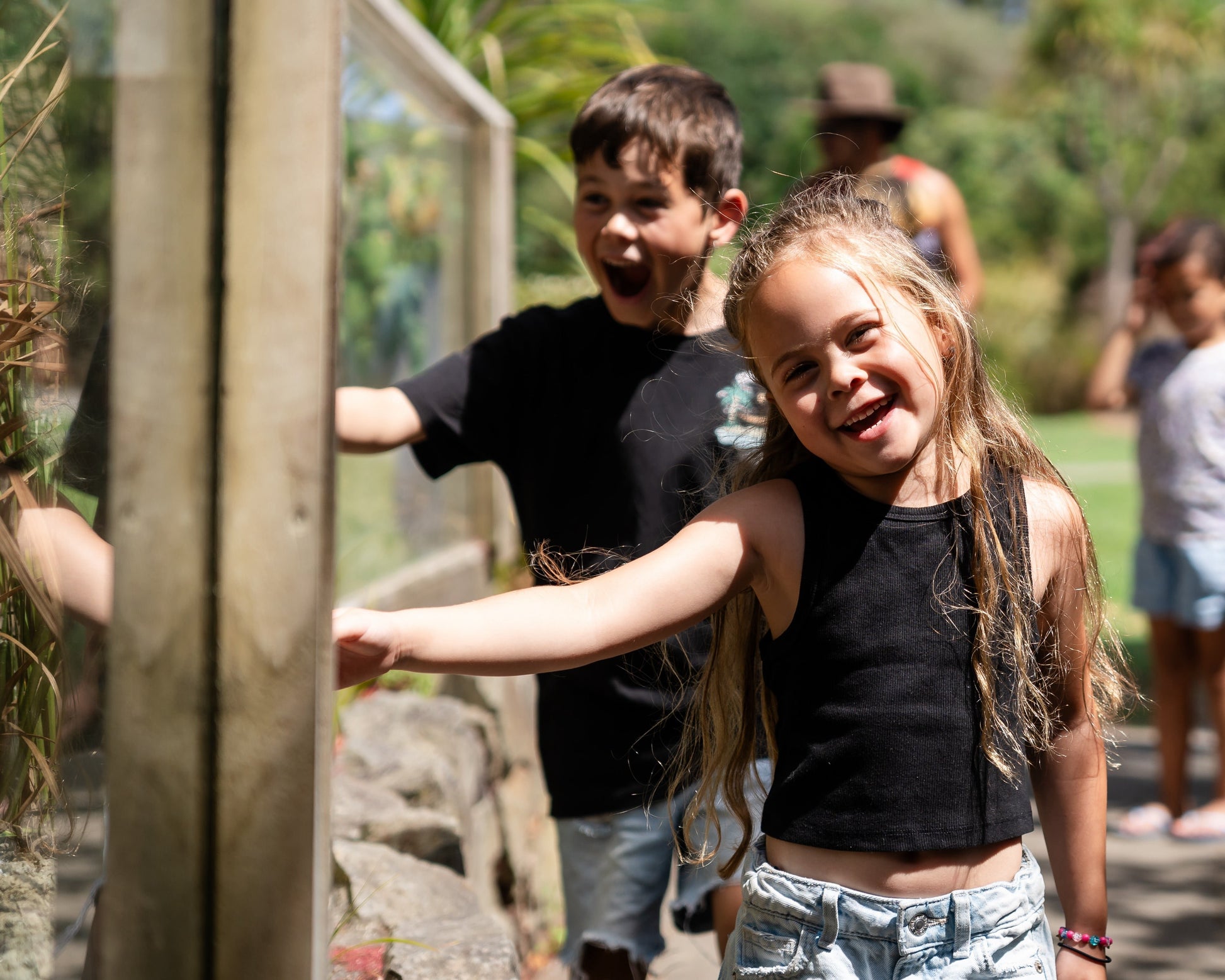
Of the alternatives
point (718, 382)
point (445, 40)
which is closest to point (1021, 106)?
point (445, 40)

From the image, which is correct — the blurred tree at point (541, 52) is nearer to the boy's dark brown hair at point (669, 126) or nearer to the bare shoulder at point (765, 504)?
the boy's dark brown hair at point (669, 126)

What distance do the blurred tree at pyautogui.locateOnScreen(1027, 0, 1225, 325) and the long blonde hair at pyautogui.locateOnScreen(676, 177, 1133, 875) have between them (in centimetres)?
4033

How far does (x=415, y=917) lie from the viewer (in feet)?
7.61

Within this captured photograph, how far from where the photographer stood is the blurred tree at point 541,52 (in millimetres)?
6195

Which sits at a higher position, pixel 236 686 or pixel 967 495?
pixel 967 495

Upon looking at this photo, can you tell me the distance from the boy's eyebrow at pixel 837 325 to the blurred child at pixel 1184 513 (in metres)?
3.06

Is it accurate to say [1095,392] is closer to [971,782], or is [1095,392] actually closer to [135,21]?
[971,782]

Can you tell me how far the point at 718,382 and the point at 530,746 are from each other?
2.73 meters

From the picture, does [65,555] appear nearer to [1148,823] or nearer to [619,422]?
[619,422]

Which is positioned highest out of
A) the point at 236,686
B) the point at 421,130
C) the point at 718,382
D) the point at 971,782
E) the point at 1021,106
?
the point at 1021,106

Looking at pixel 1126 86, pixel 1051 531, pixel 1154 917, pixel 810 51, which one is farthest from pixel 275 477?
pixel 810 51

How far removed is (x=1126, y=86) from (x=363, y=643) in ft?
152

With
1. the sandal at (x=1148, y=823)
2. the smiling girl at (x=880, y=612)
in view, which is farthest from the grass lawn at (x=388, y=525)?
the sandal at (x=1148, y=823)

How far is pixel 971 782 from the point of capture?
1568 millimetres
